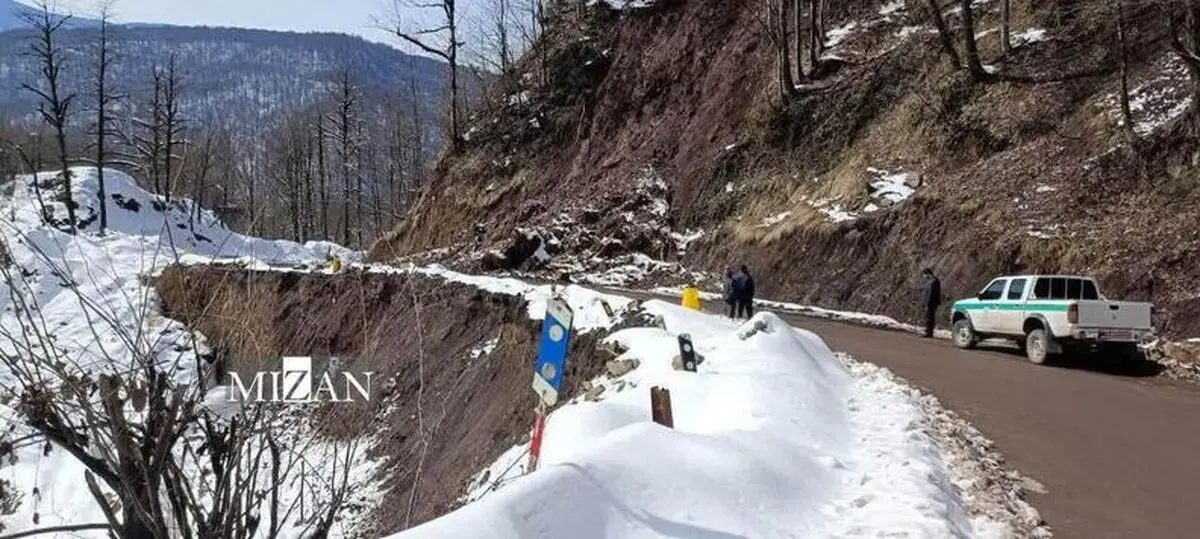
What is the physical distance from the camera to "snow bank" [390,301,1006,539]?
4859 millimetres

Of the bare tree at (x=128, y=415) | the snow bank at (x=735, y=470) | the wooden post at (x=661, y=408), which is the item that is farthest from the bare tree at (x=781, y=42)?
the bare tree at (x=128, y=415)

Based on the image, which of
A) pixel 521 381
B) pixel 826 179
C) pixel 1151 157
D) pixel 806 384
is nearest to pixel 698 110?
pixel 826 179

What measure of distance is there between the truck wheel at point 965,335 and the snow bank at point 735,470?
7.14 meters

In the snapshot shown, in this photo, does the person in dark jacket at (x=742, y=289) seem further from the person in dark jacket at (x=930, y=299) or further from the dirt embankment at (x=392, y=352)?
the dirt embankment at (x=392, y=352)

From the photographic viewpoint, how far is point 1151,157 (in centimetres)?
1866

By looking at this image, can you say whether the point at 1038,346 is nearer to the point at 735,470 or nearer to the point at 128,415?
the point at 735,470

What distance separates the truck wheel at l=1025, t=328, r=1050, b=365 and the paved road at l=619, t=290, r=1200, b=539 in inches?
10.9

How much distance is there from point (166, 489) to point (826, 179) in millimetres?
26123

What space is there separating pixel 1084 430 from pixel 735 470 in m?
5.35

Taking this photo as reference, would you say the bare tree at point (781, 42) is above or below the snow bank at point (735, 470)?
above

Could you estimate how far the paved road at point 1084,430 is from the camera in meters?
6.58

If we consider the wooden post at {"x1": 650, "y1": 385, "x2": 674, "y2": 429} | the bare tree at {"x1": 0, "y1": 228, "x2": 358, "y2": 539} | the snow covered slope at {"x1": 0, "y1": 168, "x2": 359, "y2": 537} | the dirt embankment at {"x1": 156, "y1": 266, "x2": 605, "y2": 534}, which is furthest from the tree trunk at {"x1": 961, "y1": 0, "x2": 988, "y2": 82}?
the bare tree at {"x1": 0, "y1": 228, "x2": 358, "y2": 539}

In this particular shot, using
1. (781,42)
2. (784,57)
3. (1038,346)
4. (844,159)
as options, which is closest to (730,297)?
(1038,346)

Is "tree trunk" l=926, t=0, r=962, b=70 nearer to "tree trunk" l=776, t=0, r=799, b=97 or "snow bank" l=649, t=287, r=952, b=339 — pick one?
"tree trunk" l=776, t=0, r=799, b=97
